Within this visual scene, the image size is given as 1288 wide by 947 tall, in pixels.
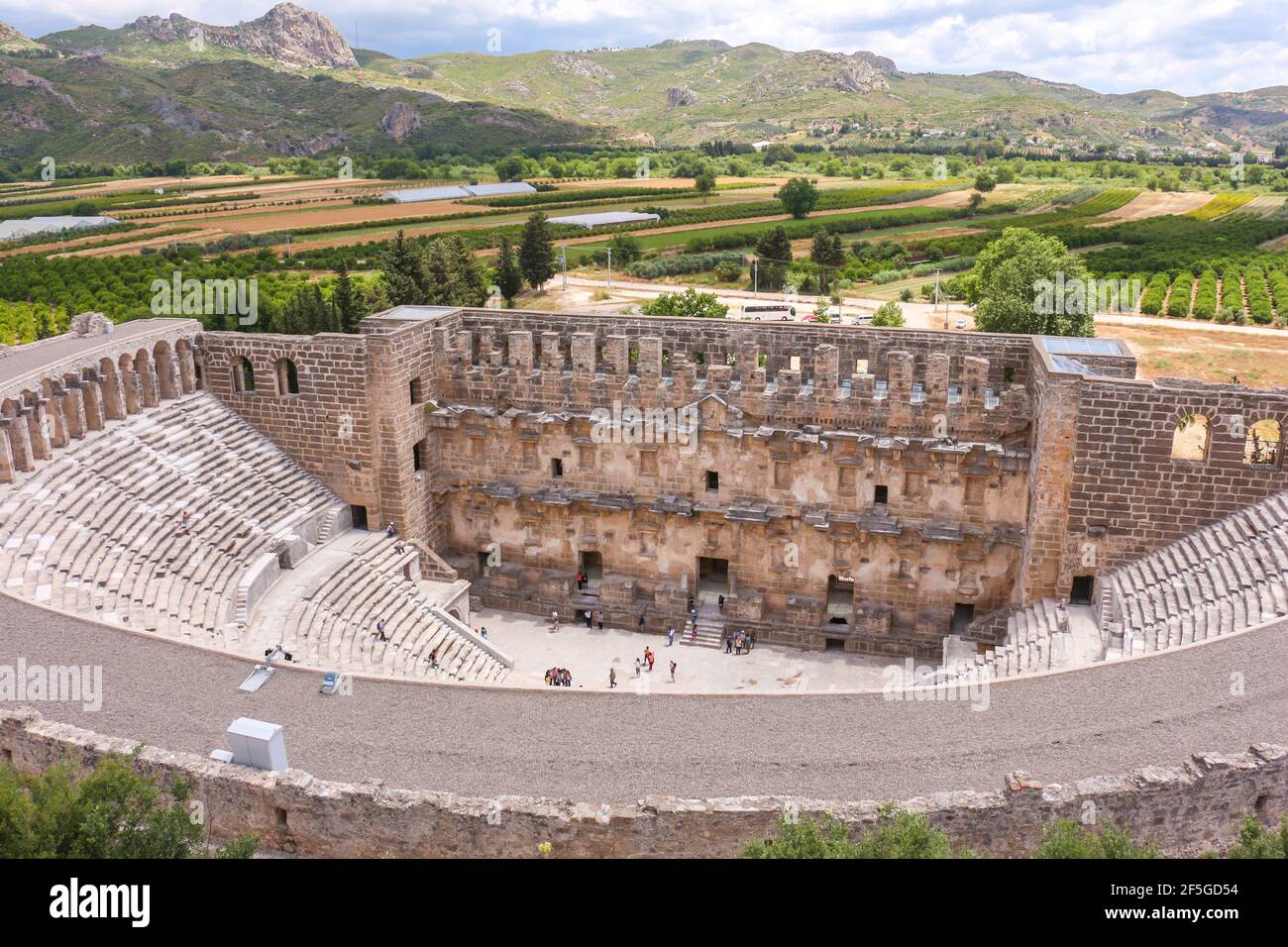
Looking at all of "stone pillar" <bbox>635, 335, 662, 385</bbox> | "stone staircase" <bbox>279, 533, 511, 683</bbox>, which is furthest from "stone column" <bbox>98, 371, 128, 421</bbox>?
"stone pillar" <bbox>635, 335, 662, 385</bbox>

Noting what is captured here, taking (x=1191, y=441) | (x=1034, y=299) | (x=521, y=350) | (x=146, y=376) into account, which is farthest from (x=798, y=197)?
(x=146, y=376)

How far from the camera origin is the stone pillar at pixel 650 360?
90.9 ft

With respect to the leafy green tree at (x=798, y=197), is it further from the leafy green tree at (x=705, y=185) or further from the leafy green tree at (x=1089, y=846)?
the leafy green tree at (x=1089, y=846)

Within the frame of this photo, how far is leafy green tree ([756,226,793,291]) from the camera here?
71250mm

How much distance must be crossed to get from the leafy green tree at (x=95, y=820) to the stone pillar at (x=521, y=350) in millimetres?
18644

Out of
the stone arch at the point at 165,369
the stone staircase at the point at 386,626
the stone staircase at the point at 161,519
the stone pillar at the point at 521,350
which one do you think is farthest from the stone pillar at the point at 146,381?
the stone pillar at the point at 521,350

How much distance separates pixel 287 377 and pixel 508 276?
33407mm

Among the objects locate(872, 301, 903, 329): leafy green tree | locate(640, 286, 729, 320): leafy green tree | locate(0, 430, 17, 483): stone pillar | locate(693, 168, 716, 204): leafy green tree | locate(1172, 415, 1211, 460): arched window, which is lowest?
locate(1172, 415, 1211, 460): arched window

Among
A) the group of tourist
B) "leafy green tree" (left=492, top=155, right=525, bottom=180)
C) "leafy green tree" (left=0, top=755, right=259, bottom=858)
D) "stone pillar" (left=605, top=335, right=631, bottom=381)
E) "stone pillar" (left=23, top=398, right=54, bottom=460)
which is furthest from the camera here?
"leafy green tree" (left=492, top=155, right=525, bottom=180)

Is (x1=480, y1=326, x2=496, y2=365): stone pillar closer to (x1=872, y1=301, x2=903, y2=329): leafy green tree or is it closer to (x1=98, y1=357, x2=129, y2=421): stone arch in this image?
(x1=98, y1=357, x2=129, y2=421): stone arch

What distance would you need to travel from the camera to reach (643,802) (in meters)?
13.4

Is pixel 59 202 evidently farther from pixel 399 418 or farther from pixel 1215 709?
pixel 1215 709

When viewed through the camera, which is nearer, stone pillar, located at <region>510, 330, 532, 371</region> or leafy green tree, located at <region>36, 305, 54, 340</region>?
stone pillar, located at <region>510, 330, 532, 371</region>

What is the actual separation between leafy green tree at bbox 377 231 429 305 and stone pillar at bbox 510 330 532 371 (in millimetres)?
19739
